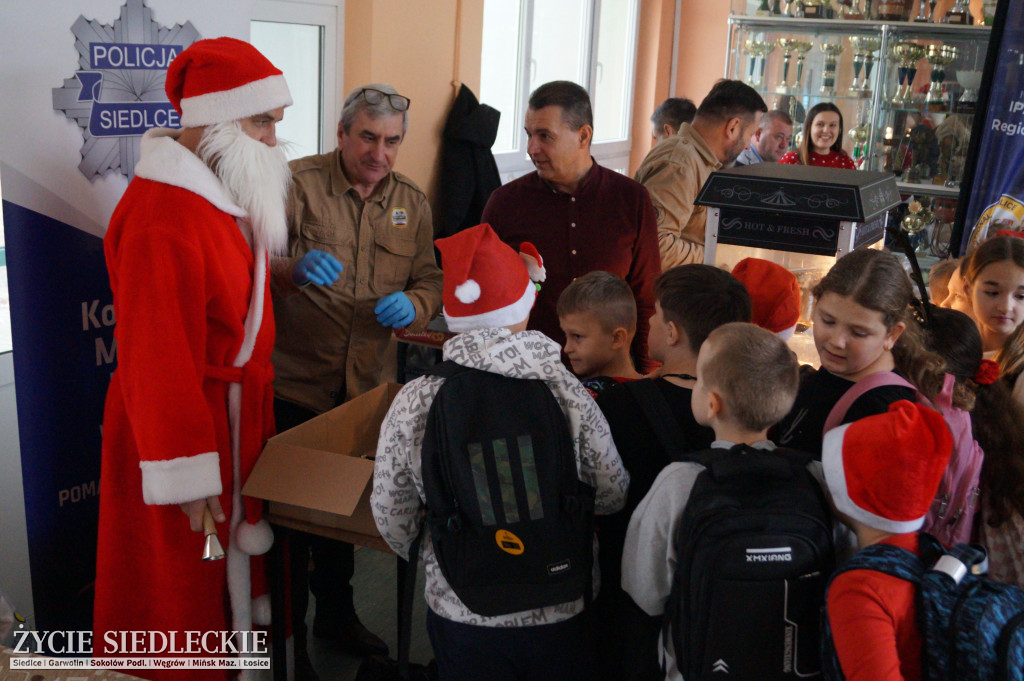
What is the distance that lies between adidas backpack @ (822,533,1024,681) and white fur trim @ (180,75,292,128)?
1557 millimetres

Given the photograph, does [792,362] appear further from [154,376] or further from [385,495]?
[154,376]

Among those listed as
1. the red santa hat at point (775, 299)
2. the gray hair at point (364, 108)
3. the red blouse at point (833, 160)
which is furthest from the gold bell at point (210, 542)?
the red blouse at point (833, 160)

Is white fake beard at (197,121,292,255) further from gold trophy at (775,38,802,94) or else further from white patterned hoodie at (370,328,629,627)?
gold trophy at (775,38,802,94)

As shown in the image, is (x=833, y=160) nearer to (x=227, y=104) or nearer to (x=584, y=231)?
(x=584, y=231)

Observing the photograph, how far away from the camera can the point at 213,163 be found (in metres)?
2.03

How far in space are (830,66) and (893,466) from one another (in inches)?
212

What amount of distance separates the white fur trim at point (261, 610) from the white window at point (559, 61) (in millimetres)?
3685

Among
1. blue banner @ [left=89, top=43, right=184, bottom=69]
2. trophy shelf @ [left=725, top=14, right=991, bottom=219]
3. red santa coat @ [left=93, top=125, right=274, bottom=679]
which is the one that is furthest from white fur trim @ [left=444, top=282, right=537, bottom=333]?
trophy shelf @ [left=725, top=14, right=991, bottom=219]

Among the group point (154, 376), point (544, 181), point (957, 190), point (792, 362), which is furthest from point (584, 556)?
point (957, 190)

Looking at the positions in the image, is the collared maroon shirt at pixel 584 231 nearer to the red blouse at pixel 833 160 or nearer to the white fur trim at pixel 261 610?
the white fur trim at pixel 261 610

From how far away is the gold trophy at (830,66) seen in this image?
19.9 feet

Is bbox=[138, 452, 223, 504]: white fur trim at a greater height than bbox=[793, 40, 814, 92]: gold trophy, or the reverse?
bbox=[793, 40, 814, 92]: gold trophy

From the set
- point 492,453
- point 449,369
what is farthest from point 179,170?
point 492,453

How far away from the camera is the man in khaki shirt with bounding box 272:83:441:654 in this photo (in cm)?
248
